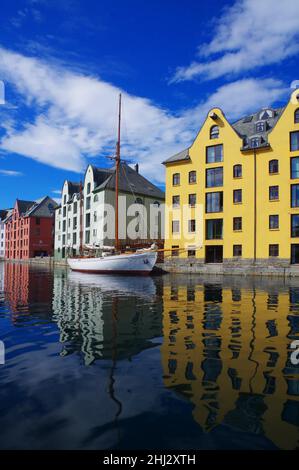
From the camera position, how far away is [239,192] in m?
42.5

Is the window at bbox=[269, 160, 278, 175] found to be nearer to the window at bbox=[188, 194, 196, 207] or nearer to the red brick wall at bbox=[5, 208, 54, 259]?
the window at bbox=[188, 194, 196, 207]

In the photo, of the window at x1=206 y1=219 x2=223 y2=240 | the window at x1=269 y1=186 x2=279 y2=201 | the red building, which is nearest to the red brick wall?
the red building

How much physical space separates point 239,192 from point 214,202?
366 cm

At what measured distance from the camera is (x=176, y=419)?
490cm

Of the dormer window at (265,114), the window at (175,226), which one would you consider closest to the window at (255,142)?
the dormer window at (265,114)

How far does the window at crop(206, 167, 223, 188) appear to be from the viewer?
44.2 m

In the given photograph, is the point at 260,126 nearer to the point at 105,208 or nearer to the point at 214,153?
the point at 214,153

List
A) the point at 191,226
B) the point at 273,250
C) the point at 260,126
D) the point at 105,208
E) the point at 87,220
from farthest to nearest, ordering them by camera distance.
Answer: the point at 87,220 → the point at 105,208 → the point at 191,226 → the point at 260,126 → the point at 273,250

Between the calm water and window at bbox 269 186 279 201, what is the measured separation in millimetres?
29764

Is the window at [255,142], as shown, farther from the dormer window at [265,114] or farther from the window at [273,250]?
the window at [273,250]

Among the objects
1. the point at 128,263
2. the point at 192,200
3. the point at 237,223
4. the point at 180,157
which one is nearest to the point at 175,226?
the point at 192,200
